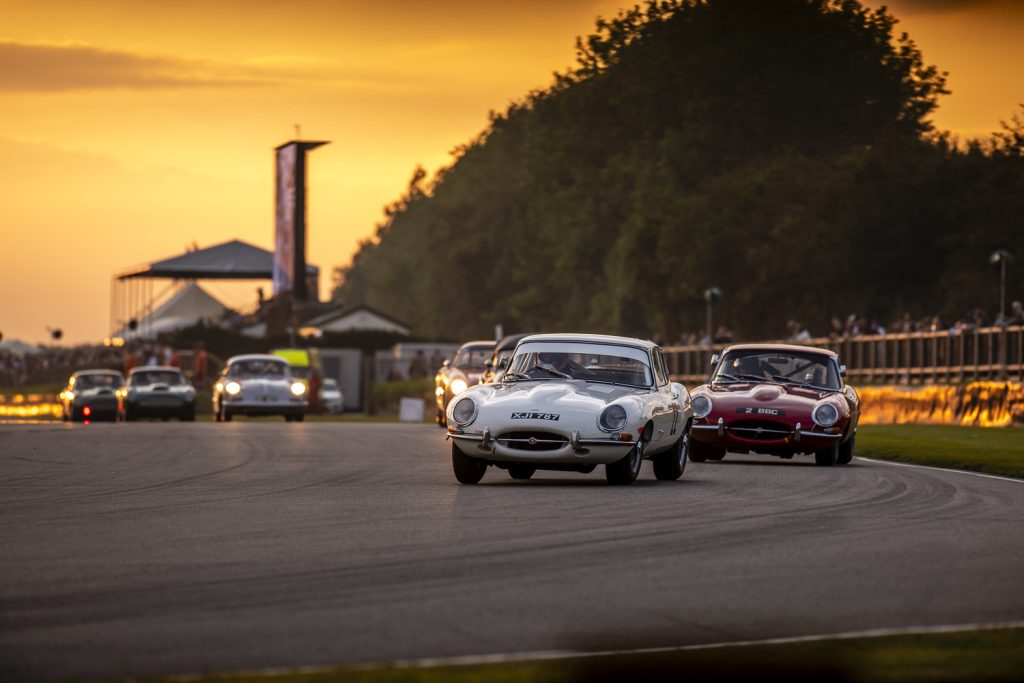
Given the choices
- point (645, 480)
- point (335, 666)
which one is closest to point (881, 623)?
point (335, 666)

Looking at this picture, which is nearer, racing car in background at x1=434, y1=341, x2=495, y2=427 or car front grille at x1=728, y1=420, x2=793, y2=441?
car front grille at x1=728, y1=420, x2=793, y2=441

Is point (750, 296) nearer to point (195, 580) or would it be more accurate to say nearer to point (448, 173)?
point (195, 580)

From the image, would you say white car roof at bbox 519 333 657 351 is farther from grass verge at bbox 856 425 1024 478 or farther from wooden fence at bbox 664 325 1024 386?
wooden fence at bbox 664 325 1024 386

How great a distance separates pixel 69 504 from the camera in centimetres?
1466

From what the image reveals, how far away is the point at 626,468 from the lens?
55.9ft

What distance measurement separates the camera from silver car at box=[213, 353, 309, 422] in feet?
138

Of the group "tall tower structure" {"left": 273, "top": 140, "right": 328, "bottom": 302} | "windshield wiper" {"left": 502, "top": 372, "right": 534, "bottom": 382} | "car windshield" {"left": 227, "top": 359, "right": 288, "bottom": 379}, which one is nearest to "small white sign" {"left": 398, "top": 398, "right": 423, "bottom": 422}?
"car windshield" {"left": 227, "top": 359, "right": 288, "bottom": 379}

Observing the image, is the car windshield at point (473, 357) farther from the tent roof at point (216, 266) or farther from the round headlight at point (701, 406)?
the tent roof at point (216, 266)

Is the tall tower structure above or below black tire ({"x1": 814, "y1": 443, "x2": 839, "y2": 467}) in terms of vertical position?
above

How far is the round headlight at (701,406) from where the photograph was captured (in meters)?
21.4

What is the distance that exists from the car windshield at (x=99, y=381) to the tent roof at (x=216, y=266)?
51054 mm

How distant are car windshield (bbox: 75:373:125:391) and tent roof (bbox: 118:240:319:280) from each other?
5105cm

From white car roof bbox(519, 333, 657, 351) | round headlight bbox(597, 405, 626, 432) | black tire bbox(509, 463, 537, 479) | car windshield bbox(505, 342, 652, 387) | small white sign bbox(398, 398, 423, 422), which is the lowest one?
small white sign bbox(398, 398, 423, 422)

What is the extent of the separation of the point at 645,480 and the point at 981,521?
515 centimetres
